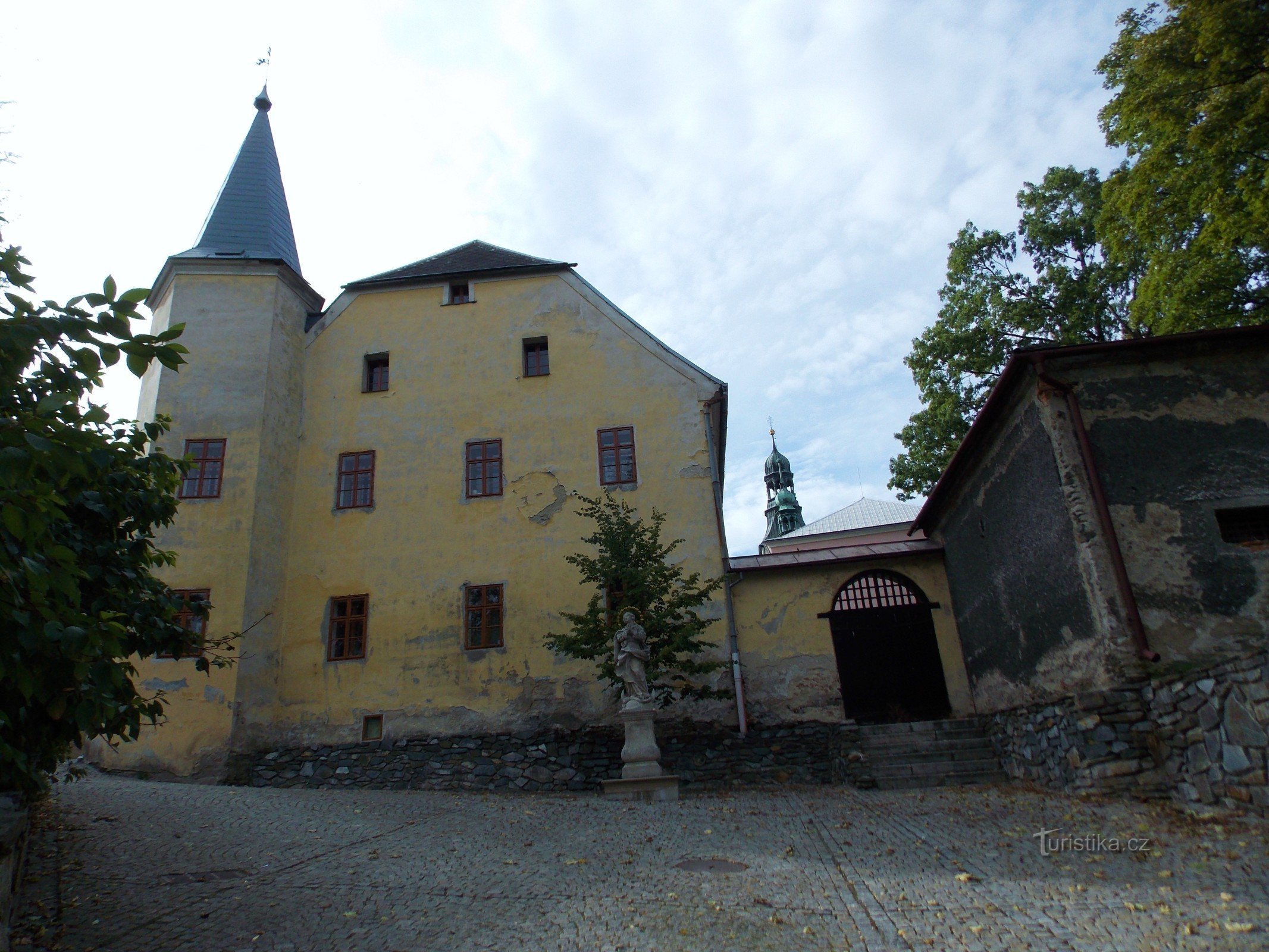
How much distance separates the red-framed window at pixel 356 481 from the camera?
16188 millimetres

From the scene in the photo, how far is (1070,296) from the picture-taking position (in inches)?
716

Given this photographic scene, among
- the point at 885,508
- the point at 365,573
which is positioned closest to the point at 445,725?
the point at 365,573

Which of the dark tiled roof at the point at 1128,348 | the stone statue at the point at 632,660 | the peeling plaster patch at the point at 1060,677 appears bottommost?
the peeling plaster patch at the point at 1060,677

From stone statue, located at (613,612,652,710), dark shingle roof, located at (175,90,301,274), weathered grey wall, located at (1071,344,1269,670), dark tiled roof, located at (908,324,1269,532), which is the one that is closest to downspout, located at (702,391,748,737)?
stone statue, located at (613,612,652,710)

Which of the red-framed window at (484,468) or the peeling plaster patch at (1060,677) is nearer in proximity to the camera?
the peeling plaster patch at (1060,677)

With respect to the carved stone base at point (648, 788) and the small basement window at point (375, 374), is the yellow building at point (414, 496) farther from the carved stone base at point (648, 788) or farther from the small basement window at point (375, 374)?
the carved stone base at point (648, 788)

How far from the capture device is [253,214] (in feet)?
59.4

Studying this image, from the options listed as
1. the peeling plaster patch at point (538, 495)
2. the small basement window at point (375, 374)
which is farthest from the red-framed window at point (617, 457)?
the small basement window at point (375, 374)

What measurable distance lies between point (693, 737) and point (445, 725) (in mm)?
4412

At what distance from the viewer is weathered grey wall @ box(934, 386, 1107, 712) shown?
31.6 ft

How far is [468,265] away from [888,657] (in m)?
12.4

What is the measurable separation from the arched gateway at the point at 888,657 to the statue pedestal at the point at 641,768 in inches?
177

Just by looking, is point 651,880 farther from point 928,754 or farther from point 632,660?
point 928,754

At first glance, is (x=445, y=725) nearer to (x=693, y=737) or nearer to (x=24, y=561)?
(x=693, y=737)
